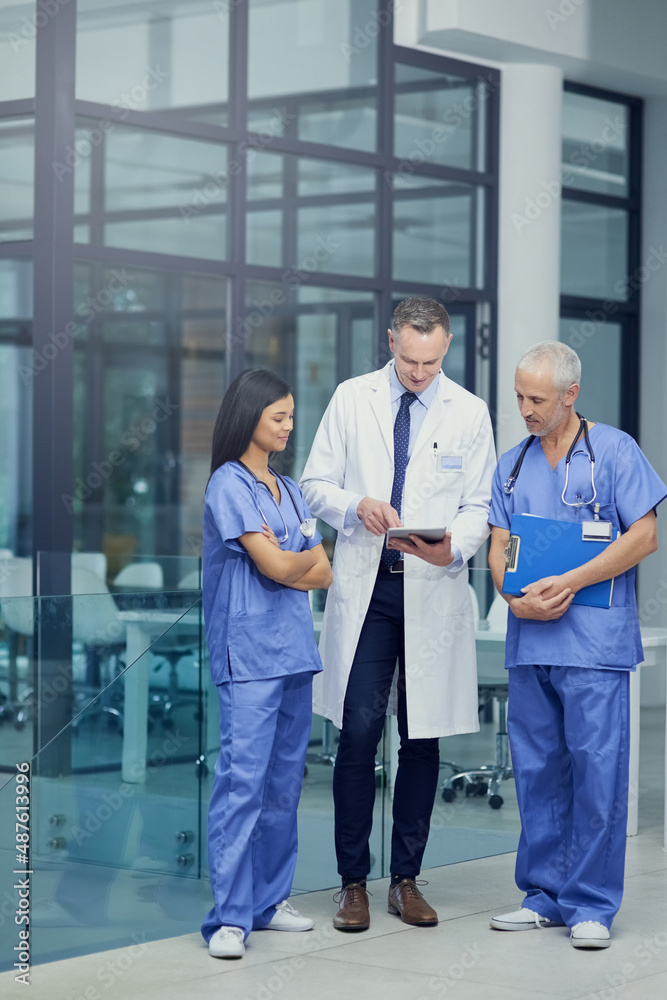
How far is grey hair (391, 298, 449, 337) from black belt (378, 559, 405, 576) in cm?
58

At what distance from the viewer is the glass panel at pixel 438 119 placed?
745 cm

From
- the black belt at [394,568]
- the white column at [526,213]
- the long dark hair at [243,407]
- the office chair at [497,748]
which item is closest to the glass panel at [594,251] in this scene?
the white column at [526,213]

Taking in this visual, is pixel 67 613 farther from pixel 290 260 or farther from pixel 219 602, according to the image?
pixel 290 260

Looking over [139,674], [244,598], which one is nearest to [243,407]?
[244,598]

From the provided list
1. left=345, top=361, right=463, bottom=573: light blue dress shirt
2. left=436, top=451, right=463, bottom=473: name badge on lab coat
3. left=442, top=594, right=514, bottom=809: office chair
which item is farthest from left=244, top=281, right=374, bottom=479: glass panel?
left=436, top=451, right=463, bottom=473: name badge on lab coat

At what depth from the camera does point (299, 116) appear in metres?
7.09

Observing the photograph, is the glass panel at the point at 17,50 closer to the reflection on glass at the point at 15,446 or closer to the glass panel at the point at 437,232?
the reflection on glass at the point at 15,446

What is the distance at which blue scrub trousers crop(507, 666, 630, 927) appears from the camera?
342 cm

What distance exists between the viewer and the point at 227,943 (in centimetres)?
326

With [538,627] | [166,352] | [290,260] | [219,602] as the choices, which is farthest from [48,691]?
[290,260]

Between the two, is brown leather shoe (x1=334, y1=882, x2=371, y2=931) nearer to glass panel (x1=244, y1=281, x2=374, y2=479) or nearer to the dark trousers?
the dark trousers

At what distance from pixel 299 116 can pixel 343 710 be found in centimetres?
430

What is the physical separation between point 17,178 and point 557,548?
3858 millimetres

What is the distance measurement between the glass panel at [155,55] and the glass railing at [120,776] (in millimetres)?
3168
